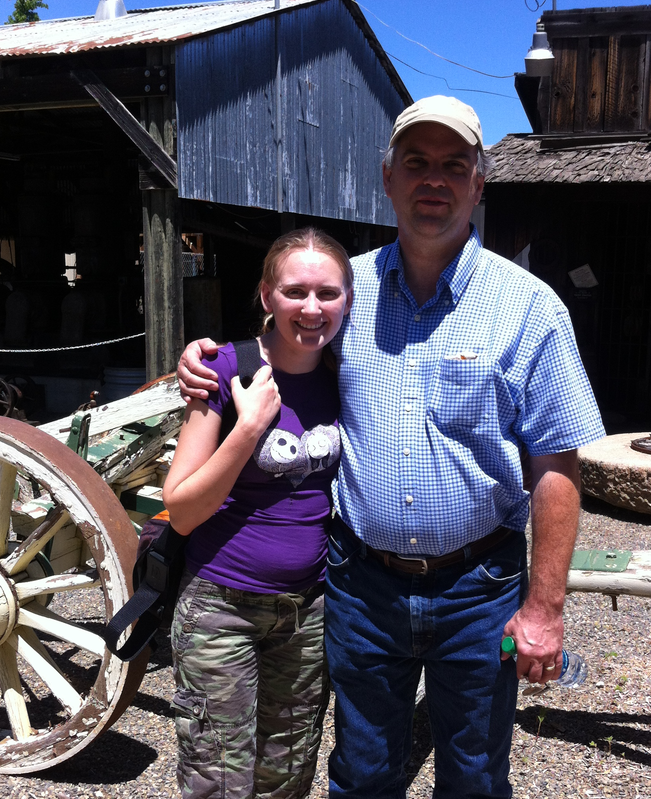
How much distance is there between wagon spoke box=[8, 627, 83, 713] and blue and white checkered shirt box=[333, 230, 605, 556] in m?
1.42

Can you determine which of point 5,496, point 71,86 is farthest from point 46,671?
point 71,86

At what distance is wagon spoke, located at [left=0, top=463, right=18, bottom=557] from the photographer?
2.85 m

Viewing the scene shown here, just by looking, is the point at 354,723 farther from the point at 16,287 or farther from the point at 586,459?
the point at 16,287

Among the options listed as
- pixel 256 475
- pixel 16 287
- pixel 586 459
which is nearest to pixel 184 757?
pixel 256 475

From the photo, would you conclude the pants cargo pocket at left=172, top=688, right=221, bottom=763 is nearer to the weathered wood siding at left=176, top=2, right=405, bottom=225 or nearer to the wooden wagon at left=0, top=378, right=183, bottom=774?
the wooden wagon at left=0, top=378, right=183, bottom=774

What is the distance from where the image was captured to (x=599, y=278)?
9.59m

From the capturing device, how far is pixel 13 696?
2.83 m

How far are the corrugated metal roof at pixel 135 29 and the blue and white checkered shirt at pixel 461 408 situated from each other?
6125 millimetres

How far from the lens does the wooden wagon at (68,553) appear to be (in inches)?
101

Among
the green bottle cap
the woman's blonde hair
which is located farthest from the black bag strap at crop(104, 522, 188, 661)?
the green bottle cap

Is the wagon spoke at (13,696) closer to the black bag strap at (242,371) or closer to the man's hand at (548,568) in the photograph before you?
the black bag strap at (242,371)

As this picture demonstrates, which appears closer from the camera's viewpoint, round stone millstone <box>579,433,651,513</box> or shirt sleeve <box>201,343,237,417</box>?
shirt sleeve <box>201,343,237,417</box>

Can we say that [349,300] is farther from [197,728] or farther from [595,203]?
[595,203]

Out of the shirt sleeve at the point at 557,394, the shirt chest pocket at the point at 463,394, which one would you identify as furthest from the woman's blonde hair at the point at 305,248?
the shirt sleeve at the point at 557,394
